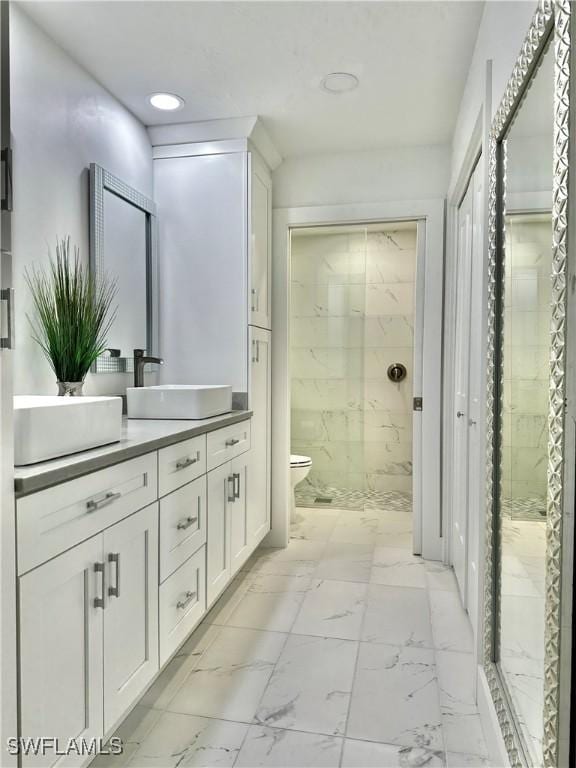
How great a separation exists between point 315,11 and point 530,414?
1.65 meters

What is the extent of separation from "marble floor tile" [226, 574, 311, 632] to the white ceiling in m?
2.40

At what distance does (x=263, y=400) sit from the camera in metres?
3.20

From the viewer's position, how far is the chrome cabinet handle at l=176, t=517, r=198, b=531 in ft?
6.25

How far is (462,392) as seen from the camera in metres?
2.64

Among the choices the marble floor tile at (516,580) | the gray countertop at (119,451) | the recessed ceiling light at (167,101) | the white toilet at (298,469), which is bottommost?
the white toilet at (298,469)

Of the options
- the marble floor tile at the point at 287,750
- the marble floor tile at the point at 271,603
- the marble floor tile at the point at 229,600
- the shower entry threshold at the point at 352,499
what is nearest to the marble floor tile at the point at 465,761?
the marble floor tile at the point at 287,750

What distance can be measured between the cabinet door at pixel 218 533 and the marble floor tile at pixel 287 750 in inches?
25.2

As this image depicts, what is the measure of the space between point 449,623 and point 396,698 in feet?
2.10

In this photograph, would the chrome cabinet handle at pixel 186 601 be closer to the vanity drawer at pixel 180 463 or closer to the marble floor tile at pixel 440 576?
the vanity drawer at pixel 180 463

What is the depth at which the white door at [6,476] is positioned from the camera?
3.43 ft

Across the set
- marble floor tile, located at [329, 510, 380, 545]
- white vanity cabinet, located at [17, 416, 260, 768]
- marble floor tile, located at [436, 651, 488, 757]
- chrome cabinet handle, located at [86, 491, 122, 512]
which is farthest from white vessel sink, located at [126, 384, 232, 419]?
marble floor tile, located at [329, 510, 380, 545]

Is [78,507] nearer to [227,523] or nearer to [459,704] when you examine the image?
[227,523]

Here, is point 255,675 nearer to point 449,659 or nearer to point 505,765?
point 449,659

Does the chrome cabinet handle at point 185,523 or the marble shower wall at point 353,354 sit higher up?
the marble shower wall at point 353,354
